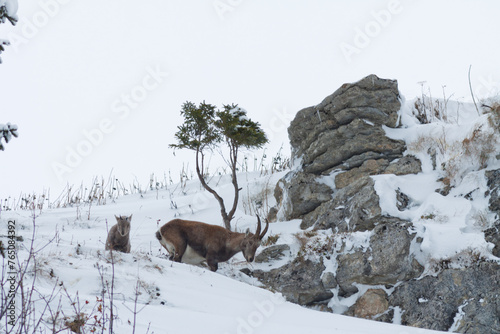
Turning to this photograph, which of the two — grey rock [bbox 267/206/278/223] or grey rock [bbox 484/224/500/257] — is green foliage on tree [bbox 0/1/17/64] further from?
grey rock [bbox 267/206/278/223]

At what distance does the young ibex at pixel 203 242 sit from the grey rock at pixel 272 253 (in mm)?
488

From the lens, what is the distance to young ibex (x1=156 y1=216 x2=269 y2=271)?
909cm

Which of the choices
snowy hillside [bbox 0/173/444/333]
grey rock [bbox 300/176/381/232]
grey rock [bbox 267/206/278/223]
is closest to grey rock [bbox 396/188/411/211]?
grey rock [bbox 300/176/381/232]

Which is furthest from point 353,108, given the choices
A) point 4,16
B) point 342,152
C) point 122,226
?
point 4,16

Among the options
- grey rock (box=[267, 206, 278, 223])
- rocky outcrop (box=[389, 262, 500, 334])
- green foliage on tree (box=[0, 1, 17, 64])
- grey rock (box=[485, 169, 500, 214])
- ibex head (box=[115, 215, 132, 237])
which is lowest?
rocky outcrop (box=[389, 262, 500, 334])

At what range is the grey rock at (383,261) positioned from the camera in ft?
25.2

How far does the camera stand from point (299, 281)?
868cm

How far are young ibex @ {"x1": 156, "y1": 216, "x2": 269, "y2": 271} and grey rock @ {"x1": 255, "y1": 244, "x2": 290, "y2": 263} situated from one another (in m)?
0.49

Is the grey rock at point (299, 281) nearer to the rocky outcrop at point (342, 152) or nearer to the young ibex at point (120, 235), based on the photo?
the rocky outcrop at point (342, 152)

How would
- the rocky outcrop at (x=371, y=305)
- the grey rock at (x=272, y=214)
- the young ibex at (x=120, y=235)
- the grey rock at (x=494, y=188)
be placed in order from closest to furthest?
1. the rocky outcrop at (x=371, y=305)
2. the grey rock at (x=494, y=188)
3. the young ibex at (x=120, y=235)
4. the grey rock at (x=272, y=214)

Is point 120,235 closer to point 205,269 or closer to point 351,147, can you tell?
point 205,269

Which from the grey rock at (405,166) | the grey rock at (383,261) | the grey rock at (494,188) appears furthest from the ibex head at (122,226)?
the grey rock at (494,188)

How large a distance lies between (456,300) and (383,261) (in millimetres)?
1383

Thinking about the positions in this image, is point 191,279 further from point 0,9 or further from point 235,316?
point 0,9
